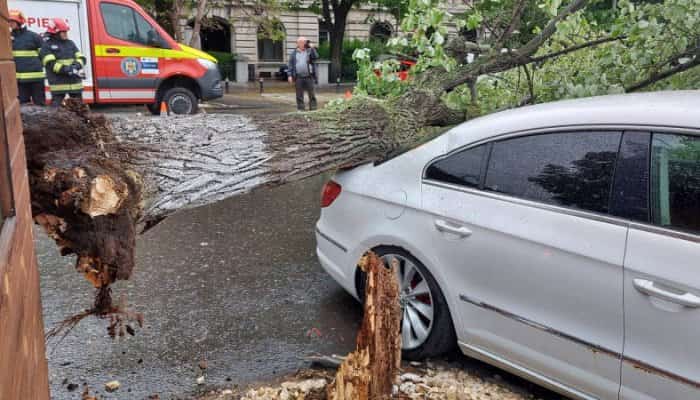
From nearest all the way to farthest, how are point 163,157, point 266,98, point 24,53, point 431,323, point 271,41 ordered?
point 163,157, point 431,323, point 24,53, point 266,98, point 271,41

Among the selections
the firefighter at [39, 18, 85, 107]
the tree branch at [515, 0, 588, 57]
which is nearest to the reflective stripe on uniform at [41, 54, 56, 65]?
the firefighter at [39, 18, 85, 107]

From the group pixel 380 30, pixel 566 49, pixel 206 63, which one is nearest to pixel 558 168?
pixel 566 49

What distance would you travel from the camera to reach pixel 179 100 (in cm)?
1362

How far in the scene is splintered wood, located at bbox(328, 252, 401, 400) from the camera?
285 centimetres

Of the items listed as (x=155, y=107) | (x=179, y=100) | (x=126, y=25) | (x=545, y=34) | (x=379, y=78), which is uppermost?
(x=126, y=25)

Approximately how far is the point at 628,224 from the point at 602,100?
2.64ft

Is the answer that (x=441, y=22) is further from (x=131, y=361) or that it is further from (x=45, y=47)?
(x=45, y=47)

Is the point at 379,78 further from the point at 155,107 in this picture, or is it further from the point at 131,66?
the point at 155,107

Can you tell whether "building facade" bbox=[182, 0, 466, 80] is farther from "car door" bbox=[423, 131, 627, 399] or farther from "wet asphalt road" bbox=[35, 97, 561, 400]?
"car door" bbox=[423, 131, 627, 399]

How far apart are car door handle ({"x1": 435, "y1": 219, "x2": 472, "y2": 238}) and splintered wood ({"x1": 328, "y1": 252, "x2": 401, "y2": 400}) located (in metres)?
0.41

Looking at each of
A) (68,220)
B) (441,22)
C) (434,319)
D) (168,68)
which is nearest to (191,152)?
(68,220)

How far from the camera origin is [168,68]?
13367 millimetres

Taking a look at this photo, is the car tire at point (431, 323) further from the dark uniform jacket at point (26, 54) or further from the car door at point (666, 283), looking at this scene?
the dark uniform jacket at point (26, 54)

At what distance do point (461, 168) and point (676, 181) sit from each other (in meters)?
1.11
